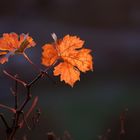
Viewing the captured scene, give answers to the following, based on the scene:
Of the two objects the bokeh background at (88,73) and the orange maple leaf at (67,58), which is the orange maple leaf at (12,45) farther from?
the bokeh background at (88,73)

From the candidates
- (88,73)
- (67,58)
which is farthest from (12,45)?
(88,73)

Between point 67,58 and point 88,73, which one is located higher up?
point 67,58

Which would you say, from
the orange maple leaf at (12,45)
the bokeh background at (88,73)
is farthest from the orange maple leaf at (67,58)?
the bokeh background at (88,73)

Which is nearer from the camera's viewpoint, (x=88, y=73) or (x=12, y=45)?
(x=12, y=45)

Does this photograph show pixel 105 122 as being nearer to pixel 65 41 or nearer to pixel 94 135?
pixel 94 135

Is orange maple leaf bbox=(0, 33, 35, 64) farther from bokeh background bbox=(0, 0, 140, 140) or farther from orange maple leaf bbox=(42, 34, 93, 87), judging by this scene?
bokeh background bbox=(0, 0, 140, 140)

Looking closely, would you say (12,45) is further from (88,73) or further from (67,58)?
(88,73)

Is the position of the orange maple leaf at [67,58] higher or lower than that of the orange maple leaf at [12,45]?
lower

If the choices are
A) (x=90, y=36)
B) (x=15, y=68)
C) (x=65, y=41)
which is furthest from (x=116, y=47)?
(x=65, y=41)
